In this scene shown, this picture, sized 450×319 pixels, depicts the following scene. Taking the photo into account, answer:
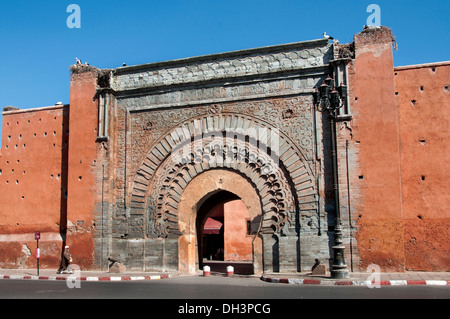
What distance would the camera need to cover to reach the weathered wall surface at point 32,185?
50.6 ft

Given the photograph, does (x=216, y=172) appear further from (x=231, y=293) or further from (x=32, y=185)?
(x=32, y=185)

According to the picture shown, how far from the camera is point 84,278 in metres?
12.1

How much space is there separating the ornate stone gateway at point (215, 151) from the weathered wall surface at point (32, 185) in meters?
2.17

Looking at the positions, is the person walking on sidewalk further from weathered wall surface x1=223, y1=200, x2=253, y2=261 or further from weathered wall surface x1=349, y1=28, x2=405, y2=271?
weathered wall surface x1=223, y1=200, x2=253, y2=261

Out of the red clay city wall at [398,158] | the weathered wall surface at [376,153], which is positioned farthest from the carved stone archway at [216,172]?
the red clay city wall at [398,158]

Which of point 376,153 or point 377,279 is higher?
point 376,153

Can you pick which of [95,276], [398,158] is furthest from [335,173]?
[95,276]

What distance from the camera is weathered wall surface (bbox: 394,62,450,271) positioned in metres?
11.8

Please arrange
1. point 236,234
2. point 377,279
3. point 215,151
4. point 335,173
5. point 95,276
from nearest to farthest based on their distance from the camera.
Answer: point 377,279, point 335,173, point 95,276, point 215,151, point 236,234

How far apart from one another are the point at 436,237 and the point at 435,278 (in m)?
1.73

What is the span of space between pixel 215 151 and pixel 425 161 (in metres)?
5.34

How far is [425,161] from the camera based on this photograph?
12188mm

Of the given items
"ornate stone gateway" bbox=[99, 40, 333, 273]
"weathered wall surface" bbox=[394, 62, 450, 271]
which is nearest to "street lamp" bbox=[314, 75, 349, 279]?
"ornate stone gateway" bbox=[99, 40, 333, 273]

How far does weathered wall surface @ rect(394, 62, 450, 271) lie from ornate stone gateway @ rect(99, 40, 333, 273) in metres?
2.04
